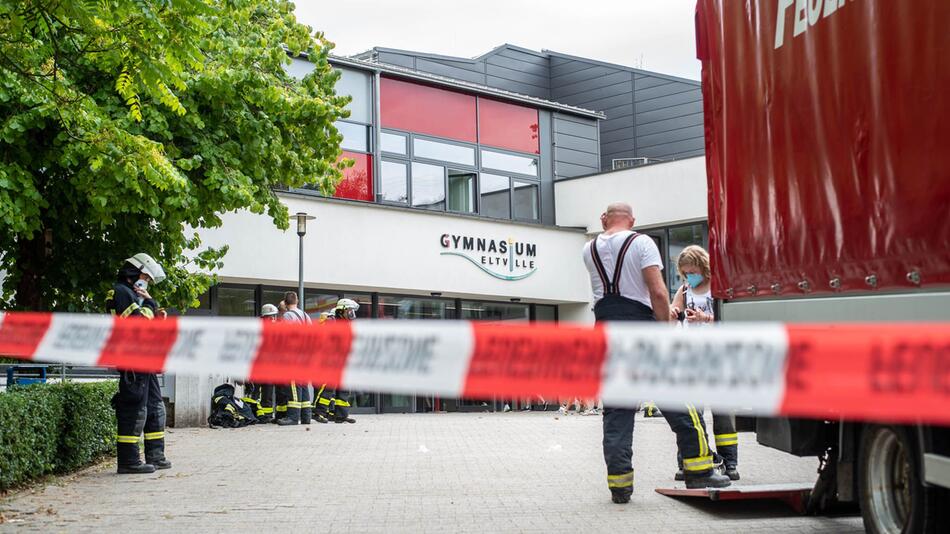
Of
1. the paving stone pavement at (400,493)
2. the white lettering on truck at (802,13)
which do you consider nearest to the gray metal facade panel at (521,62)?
the paving stone pavement at (400,493)

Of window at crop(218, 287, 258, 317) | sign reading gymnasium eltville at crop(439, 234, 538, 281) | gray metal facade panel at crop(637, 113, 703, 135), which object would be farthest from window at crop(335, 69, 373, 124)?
gray metal facade panel at crop(637, 113, 703, 135)

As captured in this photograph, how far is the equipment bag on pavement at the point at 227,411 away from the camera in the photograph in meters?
17.8

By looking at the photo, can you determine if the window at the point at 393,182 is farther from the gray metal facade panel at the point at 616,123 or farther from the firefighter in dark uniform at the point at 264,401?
the gray metal facade panel at the point at 616,123

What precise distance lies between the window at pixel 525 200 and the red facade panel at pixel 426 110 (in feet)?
6.41

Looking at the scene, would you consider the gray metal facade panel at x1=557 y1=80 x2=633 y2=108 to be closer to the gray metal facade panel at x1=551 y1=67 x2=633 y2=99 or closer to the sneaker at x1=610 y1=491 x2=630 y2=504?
the gray metal facade panel at x1=551 y1=67 x2=633 y2=99

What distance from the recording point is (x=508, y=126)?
29.0 meters

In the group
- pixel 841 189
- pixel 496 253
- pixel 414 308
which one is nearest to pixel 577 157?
pixel 496 253

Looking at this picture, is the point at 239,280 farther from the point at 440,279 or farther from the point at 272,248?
the point at 440,279

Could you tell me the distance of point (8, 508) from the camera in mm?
7668

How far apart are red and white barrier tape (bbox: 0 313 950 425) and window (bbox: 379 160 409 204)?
2125 centimetres

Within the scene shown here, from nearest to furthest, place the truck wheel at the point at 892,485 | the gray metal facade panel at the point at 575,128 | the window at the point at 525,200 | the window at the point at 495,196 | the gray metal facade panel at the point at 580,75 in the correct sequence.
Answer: the truck wheel at the point at 892,485
the window at the point at 495,196
the window at the point at 525,200
the gray metal facade panel at the point at 575,128
the gray metal facade panel at the point at 580,75

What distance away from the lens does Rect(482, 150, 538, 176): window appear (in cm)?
2845

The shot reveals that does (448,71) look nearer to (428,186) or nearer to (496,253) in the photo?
(428,186)

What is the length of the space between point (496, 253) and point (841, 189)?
21844 millimetres
